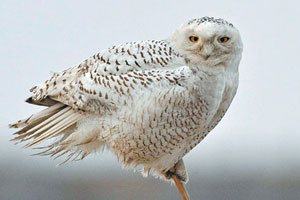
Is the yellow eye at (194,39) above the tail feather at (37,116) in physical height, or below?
above

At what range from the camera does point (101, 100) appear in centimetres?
577

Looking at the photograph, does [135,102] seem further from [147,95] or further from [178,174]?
[178,174]

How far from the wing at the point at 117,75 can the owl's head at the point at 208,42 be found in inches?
4.1

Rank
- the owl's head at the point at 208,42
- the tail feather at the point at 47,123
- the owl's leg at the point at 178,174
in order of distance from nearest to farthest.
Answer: the owl's head at the point at 208,42
the tail feather at the point at 47,123
the owl's leg at the point at 178,174

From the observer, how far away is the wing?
5.64m

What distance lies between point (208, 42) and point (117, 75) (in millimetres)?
749

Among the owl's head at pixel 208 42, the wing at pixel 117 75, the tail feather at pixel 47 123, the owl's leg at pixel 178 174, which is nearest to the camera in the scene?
the owl's head at pixel 208 42

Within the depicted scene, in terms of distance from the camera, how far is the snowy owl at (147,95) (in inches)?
221

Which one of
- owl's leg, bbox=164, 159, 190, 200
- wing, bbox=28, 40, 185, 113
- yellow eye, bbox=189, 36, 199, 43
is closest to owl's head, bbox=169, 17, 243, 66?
yellow eye, bbox=189, 36, 199, 43

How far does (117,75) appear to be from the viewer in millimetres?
5715

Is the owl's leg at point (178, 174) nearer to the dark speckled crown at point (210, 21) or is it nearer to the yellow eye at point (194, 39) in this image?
the yellow eye at point (194, 39)

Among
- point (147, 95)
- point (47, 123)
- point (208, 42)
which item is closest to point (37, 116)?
point (47, 123)

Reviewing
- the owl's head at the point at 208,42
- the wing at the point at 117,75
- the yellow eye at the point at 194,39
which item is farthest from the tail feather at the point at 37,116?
the yellow eye at the point at 194,39

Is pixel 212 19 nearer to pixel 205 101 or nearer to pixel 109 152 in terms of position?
pixel 205 101
